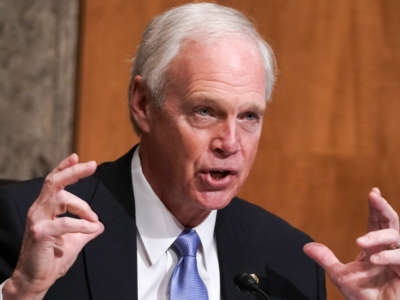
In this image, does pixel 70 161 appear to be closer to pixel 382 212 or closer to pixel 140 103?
pixel 140 103

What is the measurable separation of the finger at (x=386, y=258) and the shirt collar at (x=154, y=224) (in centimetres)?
49

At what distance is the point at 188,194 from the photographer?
158 cm

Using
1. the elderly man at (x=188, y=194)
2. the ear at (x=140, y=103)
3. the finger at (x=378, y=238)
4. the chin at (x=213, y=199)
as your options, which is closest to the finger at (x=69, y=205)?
the elderly man at (x=188, y=194)

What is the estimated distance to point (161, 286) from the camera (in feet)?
5.30

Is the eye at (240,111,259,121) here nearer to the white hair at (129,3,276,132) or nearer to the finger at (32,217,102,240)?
the white hair at (129,3,276,132)

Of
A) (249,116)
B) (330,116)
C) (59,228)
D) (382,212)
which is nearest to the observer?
(59,228)

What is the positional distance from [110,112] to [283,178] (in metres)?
0.79

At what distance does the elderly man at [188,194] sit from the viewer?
1525 millimetres

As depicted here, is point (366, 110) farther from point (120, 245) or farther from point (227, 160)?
point (120, 245)

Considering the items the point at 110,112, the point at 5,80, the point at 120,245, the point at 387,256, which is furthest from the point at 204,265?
the point at 5,80

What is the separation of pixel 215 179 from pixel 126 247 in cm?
29

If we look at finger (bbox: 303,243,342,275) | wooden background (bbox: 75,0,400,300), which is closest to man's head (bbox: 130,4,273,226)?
finger (bbox: 303,243,342,275)

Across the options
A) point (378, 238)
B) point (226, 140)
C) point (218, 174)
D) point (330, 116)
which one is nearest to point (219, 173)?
point (218, 174)

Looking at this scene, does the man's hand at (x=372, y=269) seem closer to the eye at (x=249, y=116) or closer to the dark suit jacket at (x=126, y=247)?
the dark suit jacket at (x=126, y=247)
